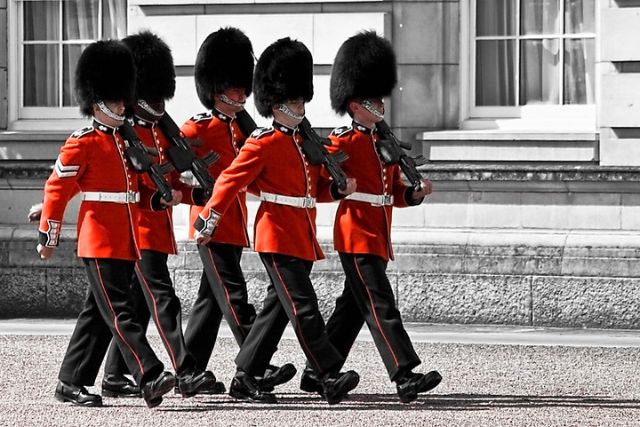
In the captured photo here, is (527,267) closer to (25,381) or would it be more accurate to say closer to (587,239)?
(587,239)

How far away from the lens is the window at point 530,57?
42.2 ft

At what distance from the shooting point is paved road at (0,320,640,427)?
8.24 m

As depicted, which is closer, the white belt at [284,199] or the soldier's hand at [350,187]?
the soldier's hand at [350,187]

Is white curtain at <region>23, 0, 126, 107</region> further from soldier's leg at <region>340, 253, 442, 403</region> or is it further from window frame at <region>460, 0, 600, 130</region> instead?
soldier's leg at <region>340, 253, 442, 403</region>

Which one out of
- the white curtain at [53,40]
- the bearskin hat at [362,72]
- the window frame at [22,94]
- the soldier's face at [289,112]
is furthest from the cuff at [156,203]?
the white curtain at [53,40]

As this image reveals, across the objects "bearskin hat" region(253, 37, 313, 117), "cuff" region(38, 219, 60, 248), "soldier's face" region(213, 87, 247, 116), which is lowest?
"cuff" region(38, 219, 60, 248)

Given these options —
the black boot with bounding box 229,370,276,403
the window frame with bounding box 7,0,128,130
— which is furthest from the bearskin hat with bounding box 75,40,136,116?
the window frame with bounding box 7,0,128,130

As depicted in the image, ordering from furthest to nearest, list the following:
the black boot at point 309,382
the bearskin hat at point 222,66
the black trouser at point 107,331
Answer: the bearskin hat at point 222,66
the black boot at point 309,382
the black trouser at point 107,331

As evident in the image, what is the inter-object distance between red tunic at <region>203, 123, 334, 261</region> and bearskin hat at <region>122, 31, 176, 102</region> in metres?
0.79

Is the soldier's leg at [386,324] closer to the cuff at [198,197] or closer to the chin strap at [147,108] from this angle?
the cuff at [198,197]

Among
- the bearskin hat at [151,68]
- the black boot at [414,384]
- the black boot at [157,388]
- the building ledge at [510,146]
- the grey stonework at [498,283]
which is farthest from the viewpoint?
the building ledge at [510,146]

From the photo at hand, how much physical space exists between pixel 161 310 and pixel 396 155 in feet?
4.53

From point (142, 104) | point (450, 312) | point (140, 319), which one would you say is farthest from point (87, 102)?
point (450, 312)

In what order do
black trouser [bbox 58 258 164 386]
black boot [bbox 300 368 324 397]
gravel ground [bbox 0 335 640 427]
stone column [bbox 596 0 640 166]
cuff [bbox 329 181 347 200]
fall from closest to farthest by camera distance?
gravel ground [bbox 0 335 640 427]
black trouser [bbox 58 258 164 386]
cuff [bbox 329 181 347 200]
black boot [bbox 300 368 324 397]
stone column [bbox 596 0 640 166]
